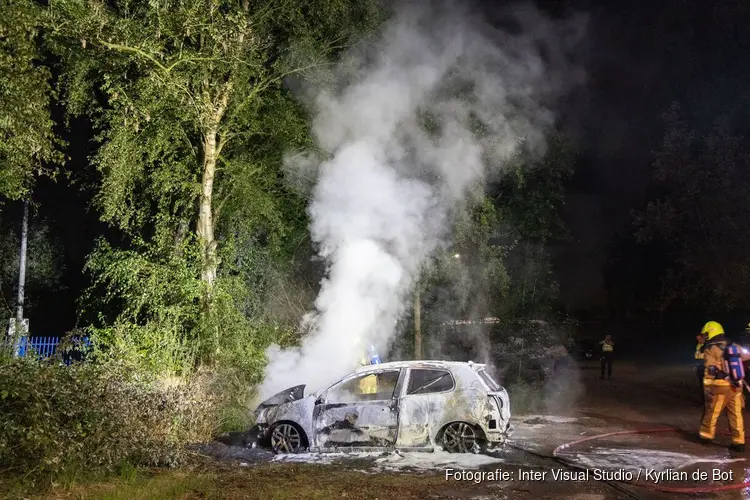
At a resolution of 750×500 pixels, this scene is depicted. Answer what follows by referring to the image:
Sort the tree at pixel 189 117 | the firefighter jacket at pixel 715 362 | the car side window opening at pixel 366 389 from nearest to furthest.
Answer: the car side window opening at pixel 366 389, the firefighter jacket at pixel 715 362, the tree at pixel 189 117

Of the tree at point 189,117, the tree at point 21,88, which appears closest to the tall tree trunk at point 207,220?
the tree at point 189,117

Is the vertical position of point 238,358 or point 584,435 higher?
point 238,358

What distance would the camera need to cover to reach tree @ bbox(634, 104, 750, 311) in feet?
52.6

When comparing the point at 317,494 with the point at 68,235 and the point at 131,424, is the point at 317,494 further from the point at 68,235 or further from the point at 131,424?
the point at 68,235

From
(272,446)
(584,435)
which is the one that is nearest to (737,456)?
(584,435)

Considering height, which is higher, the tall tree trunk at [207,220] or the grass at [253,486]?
the tall tree trunk at [207,220]

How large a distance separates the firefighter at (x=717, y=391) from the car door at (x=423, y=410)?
4294 millimetres

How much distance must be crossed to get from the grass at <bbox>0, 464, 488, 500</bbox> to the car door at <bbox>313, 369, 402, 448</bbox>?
803 mm

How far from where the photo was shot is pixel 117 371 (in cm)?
820

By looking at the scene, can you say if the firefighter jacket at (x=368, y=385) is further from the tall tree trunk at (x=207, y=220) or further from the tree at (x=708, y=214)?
the tree at (x=708, y=214)

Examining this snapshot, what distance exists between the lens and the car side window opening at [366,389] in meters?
8.81

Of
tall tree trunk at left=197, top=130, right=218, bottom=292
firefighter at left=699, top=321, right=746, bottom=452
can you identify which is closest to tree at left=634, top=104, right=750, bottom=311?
firefighter at left=699, top=321, right=746, bottom=452

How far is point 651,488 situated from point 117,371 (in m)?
7.10

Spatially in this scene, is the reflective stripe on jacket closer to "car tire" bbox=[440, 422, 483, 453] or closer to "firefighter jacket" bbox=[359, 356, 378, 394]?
"car tire" bbox=[440, 422, 483, 453]
